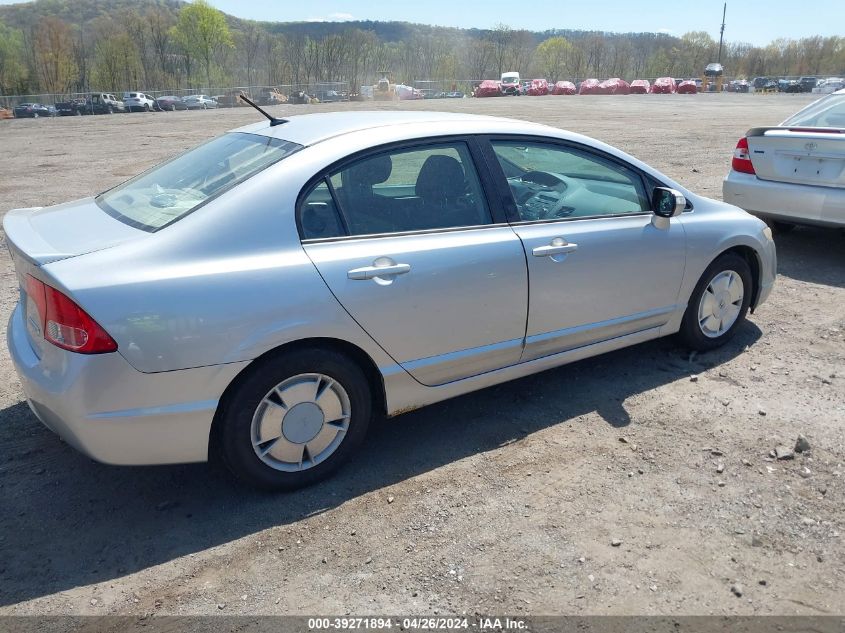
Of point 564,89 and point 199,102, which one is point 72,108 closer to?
point 199,102

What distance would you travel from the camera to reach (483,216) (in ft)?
11.4

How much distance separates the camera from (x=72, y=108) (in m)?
45.8

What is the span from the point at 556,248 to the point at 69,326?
2.33 meters

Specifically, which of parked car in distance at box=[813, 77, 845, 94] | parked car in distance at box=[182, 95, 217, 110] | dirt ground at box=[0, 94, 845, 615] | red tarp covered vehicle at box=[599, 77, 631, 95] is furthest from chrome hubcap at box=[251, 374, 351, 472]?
parked car in distance at box=[813, 77, 845, 94]

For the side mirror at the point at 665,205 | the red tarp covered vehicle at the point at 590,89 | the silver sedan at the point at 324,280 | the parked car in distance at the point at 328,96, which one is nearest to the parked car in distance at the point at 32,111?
the parked car in distance at the point at 328,96

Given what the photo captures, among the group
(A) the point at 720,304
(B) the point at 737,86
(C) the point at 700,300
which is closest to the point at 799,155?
(A) the point at 720,304

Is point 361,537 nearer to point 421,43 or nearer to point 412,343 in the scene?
point 412,343

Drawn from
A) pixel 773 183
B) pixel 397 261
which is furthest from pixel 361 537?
pixel 773 183

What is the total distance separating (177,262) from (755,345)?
3939 mm

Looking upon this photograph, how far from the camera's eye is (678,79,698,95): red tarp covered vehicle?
61.8 meters

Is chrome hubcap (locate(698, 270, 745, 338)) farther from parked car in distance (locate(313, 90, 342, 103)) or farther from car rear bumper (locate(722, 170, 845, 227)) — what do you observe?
parked car in distance (locate(313, 90, 342, 103))

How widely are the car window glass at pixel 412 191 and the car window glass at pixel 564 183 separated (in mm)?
262

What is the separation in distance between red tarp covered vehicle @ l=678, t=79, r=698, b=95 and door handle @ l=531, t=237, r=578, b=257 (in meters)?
65.9

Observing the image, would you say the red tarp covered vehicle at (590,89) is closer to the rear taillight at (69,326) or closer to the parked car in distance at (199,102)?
the parked car in distance at (199,102)
